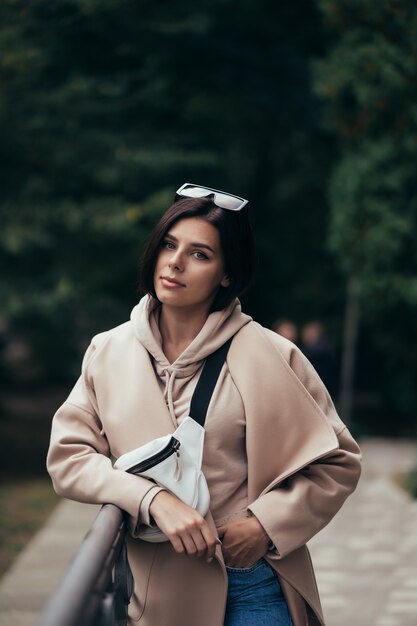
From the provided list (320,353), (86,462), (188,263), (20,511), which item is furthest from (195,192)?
(320,353)

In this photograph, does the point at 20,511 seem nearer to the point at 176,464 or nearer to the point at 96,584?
the point at 176,464

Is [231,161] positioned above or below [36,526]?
above

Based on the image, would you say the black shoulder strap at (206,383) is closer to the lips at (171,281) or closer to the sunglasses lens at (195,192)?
the lips at (171,281)

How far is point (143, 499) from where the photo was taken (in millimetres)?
2424

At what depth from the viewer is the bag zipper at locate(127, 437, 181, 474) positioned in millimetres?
2402

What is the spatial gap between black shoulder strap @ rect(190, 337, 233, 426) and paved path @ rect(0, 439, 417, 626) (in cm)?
386

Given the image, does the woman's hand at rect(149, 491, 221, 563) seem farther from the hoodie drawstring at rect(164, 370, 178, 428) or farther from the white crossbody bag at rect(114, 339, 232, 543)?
the hoodie drawstring at rect(164, 370, 178, 428)

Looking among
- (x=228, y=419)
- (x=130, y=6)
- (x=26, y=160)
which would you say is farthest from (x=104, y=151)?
(x=228, y=419)

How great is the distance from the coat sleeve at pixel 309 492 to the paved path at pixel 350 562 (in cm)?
366

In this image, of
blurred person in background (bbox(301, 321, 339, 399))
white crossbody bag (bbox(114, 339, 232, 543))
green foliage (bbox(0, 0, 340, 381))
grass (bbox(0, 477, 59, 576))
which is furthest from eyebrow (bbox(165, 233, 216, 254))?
blurred person in background (bbox(301, 321, 339, 399))

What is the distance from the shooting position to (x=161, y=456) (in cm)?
241

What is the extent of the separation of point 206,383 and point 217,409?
8 centimetres

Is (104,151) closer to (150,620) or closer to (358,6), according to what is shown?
(358,6)

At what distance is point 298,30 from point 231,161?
3759 millimetres
